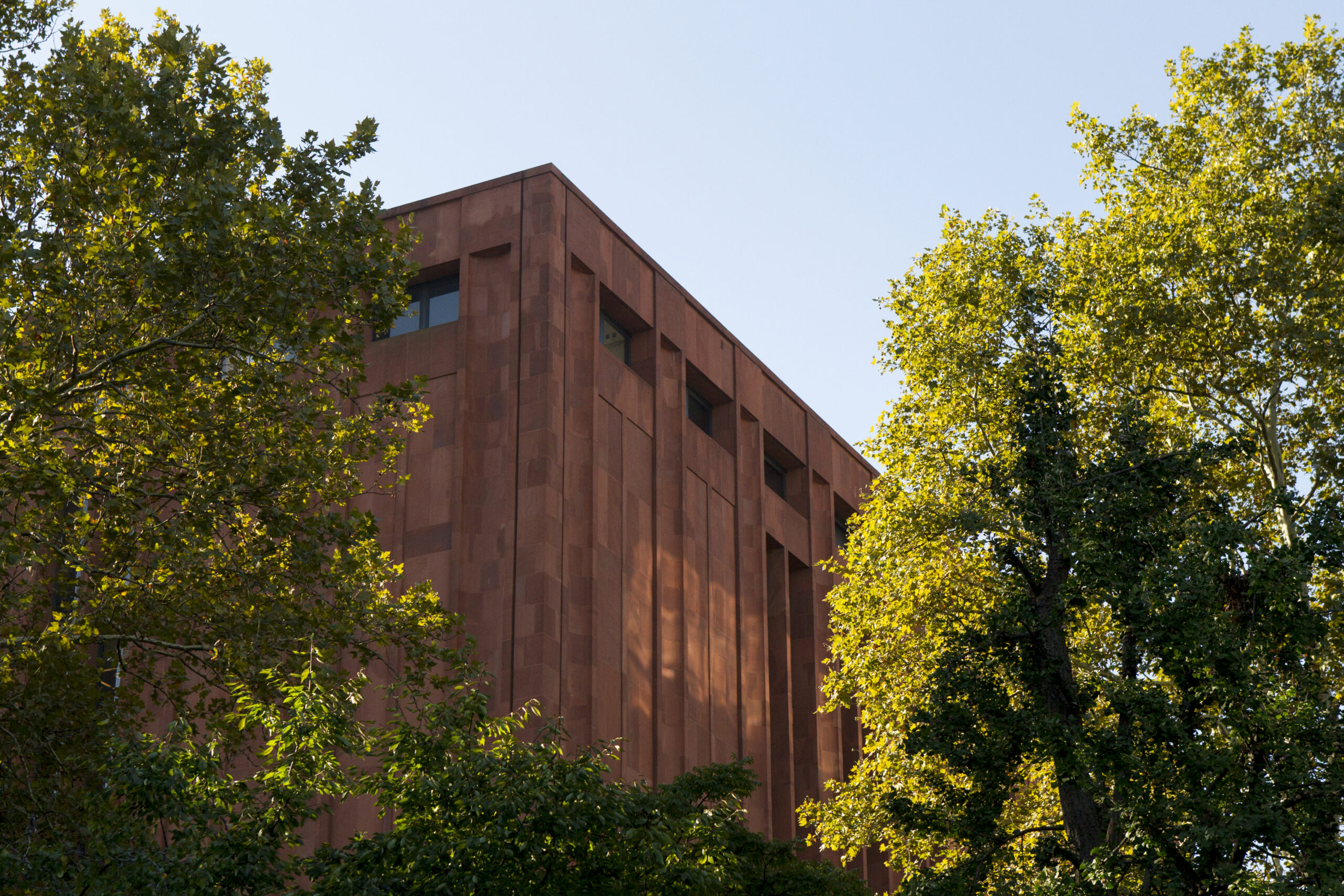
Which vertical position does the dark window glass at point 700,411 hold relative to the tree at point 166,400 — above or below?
above

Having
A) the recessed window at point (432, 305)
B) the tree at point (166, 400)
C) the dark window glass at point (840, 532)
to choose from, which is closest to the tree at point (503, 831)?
→ the tree at point (166, 400)

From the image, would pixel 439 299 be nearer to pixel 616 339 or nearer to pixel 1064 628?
pixel 616 339

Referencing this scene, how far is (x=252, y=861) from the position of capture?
1559 cm

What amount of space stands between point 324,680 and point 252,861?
14.2 feet

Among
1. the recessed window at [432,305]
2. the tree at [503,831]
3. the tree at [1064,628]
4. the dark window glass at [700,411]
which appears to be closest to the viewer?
the tree at [503,831]

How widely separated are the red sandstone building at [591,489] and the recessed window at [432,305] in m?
0.05

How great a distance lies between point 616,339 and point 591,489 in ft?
18.8

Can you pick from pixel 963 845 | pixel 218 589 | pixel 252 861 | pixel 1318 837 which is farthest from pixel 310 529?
Answer: pixel 1318 837

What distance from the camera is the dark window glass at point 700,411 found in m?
43.2

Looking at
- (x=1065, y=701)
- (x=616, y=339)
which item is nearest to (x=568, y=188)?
(x=616, y=339)

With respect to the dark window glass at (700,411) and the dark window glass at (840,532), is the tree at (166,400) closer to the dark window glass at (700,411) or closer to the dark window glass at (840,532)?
the dark window glass at (700,411)

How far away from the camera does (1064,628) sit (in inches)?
922

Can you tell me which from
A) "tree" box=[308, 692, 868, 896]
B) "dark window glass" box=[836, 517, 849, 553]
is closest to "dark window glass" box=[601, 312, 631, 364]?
"dark window glass" box=[836, 517, 849, 553]

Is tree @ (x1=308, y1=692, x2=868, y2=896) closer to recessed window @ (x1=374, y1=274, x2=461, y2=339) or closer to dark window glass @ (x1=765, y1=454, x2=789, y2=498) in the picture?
recessed window @ (x1=374, y1=274, x2=461, y2=339)
